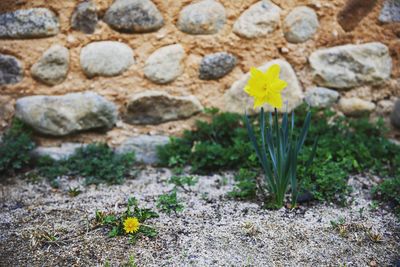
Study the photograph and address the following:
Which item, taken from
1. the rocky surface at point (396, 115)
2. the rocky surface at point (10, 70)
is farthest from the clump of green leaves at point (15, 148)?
the rocky surface at point (396, 115)

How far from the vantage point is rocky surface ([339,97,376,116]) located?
8.71ft

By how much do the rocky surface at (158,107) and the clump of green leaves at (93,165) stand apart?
0.30 meters

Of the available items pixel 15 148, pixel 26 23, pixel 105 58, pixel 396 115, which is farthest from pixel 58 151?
pixel 396 115

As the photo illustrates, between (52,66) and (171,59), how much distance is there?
77cm

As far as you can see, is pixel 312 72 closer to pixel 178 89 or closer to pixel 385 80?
pixel 385 80

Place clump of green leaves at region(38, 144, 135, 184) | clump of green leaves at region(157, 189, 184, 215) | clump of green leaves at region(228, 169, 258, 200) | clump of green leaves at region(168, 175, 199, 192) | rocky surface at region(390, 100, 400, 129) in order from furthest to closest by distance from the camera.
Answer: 1. rocky surface at region(390, 100, 400, 129)
2. clump of green leaves at region(38, 144, 135, 184)
3. clump of green leaves at region(168, 175, 199, 192)
4. clump of green leaves at region(228, 169, 258, 200)
5. clump of green leaves at region(157, 189, 184, 215)

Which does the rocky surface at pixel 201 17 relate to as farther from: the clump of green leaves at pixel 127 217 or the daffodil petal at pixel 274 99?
the clump of green leaves at pixel 127 217

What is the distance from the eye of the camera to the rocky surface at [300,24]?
100 inches

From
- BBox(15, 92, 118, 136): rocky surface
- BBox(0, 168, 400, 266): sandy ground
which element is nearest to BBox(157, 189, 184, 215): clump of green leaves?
BBox(0, 168, 400, 266): sandy ground

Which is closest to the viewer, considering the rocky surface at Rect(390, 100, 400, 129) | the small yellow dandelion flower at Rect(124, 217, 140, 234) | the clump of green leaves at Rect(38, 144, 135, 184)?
the small yellow dandelion flower at Rect(124, 217, 140, 234)

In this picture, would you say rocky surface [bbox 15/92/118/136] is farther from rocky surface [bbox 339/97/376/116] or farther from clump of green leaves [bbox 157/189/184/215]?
rocky surface [bbox 339/97/376/116]

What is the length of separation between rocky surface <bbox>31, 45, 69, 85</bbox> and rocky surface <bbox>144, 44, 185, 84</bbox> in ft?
1.74

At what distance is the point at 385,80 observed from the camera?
8.71 feet

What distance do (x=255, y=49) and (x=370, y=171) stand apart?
109 cm
